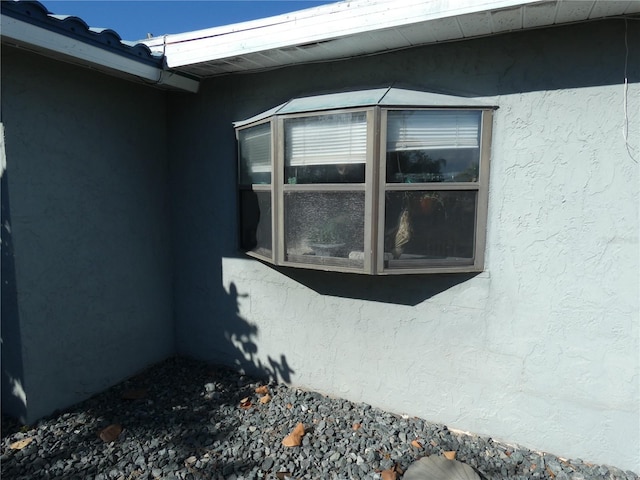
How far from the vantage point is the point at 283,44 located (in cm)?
296

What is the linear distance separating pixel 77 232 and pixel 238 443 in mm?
2148

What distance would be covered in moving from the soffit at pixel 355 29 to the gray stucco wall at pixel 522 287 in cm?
14

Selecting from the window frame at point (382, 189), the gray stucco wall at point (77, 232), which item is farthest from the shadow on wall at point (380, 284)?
the gray stucco wall at point (77, 232)

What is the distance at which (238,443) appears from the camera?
3039mm

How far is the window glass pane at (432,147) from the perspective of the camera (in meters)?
2.89

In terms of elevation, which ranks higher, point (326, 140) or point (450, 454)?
point (326, 140)

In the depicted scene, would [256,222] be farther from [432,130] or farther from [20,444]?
[20,444]

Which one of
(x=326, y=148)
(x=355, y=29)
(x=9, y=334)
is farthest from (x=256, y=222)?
(x=9, y=334)

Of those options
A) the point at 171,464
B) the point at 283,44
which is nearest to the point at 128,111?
the point at 283,44

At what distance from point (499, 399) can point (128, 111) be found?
395 centimetres

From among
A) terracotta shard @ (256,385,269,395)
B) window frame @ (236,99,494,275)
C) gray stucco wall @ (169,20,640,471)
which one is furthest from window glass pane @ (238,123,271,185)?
terracotta shard @ (256,385,269,395)

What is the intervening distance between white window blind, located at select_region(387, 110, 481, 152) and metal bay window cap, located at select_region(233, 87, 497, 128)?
6cm

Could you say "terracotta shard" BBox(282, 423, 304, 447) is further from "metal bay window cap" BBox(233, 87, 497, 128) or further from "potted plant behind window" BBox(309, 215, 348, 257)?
"metal bay window cap" BBox(233, 87, 497, 128)

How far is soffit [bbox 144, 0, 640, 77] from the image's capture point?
94.1 inches
